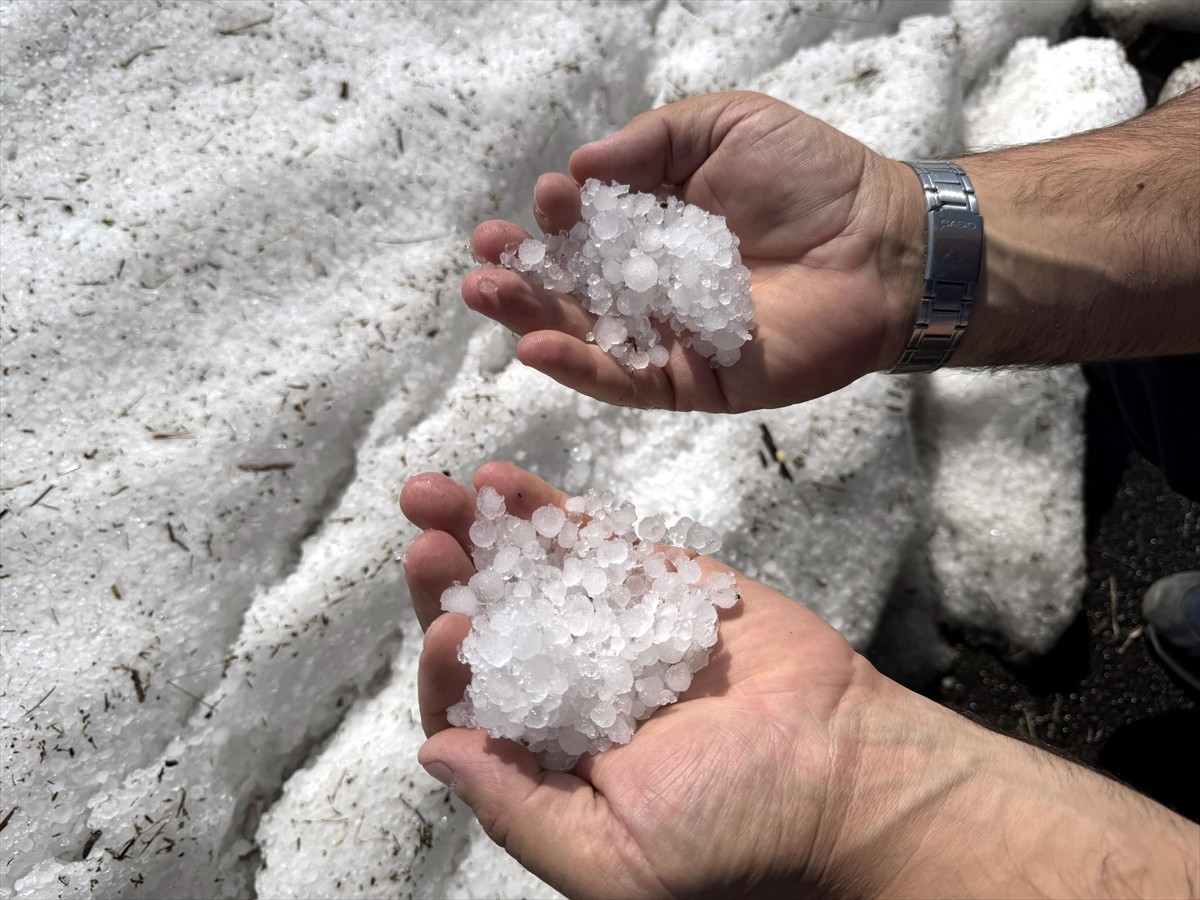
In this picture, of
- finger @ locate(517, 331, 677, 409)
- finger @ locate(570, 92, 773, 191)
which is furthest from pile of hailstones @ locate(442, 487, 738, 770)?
finger @ locate(570, 92, 773, 191)

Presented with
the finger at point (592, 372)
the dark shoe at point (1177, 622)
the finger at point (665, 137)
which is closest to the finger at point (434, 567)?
the finger at point (592, 372)

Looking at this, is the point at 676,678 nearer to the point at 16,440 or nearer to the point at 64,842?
the point at 64,842

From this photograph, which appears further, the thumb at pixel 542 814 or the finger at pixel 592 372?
the finger at pixel 592 372

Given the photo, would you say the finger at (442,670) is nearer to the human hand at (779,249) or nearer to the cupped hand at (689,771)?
the cupped hand at (689,771)

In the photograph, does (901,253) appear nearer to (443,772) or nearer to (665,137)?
(665,137)

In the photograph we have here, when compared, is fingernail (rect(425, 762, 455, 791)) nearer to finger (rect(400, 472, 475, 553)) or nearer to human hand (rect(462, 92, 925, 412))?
finger (rect(400, 472, 475, 553))

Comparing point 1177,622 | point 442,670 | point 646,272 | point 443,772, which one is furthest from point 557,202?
point 1177,622
